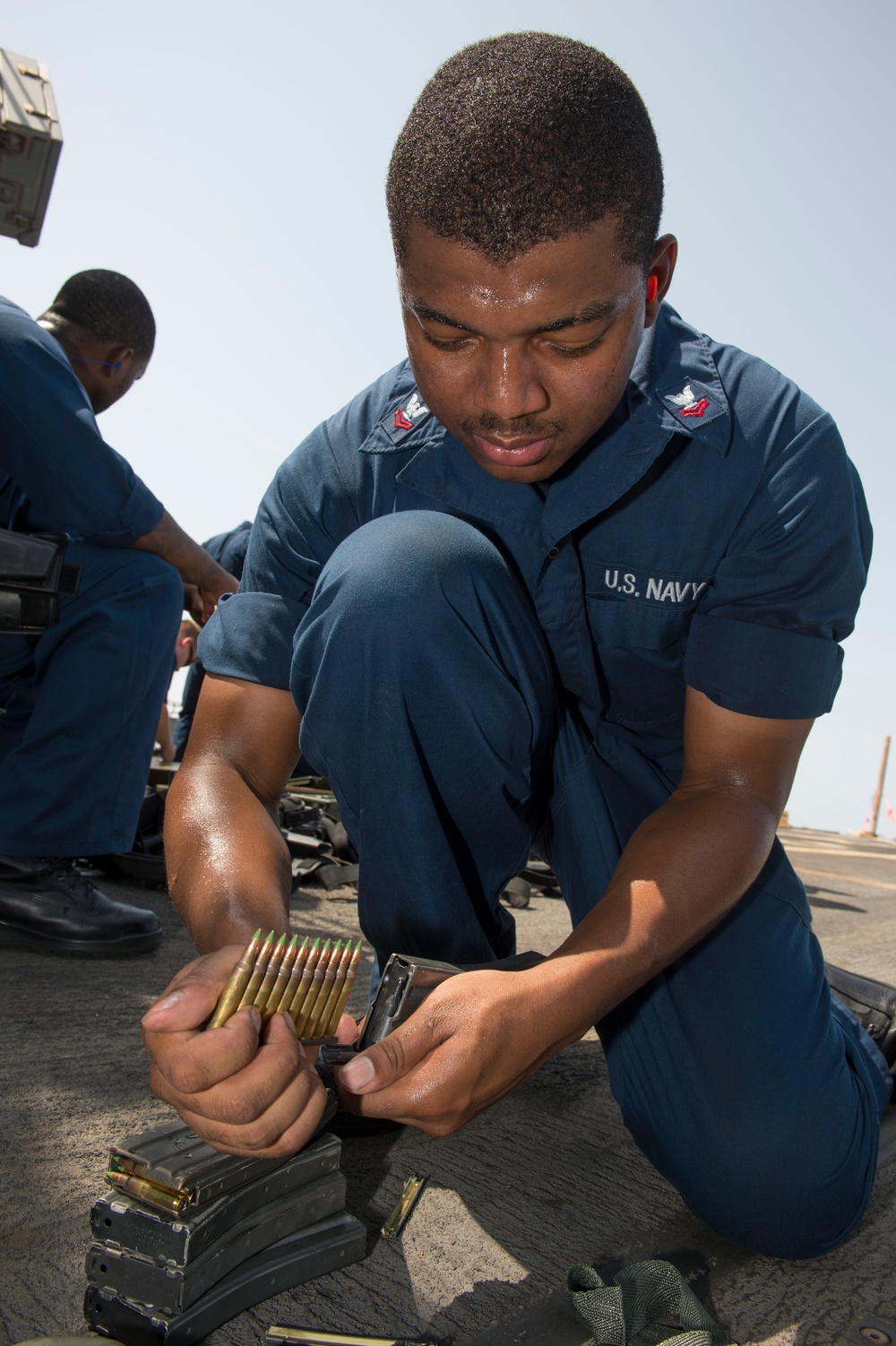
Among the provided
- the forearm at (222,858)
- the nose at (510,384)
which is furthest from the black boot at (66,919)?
the nose at (510,384)

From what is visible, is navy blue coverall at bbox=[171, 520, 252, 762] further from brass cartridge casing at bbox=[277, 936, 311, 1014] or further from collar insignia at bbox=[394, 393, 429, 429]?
brass cartridge casing at bbox=[277, 936, 311, 1014]

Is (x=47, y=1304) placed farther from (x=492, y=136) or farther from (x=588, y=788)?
(x=492, y=136)

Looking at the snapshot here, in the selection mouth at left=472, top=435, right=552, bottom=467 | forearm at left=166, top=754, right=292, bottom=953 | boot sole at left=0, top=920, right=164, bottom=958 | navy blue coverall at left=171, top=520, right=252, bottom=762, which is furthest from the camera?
navy blue coverall at left=171, top=520, right=252, bottom=762

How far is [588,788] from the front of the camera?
1.79m

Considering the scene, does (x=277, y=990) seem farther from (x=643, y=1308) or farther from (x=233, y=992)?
(x=643, y=1308)

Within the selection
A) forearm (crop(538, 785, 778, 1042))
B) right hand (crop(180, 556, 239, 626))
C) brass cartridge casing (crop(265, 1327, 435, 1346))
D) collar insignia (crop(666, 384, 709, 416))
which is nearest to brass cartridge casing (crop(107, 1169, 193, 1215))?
brass cartridge casing (crop(265, 1327, 435, 1346))

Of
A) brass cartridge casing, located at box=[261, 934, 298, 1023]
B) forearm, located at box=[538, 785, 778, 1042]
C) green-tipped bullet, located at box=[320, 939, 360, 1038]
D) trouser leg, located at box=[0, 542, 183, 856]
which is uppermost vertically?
forearm, located at box=[538, 785, 778, 1042]

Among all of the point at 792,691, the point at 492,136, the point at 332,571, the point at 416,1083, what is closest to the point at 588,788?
the point at 792,691

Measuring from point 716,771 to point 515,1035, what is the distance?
2.09ft

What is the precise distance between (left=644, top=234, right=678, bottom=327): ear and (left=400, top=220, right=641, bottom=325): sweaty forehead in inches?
6.7

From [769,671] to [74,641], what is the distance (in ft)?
6.67

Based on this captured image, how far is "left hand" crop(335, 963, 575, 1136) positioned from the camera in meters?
1.09

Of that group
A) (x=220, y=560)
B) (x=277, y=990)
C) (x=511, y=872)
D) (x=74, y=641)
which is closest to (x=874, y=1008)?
(x=511, y=872)

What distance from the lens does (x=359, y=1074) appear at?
1.08m
